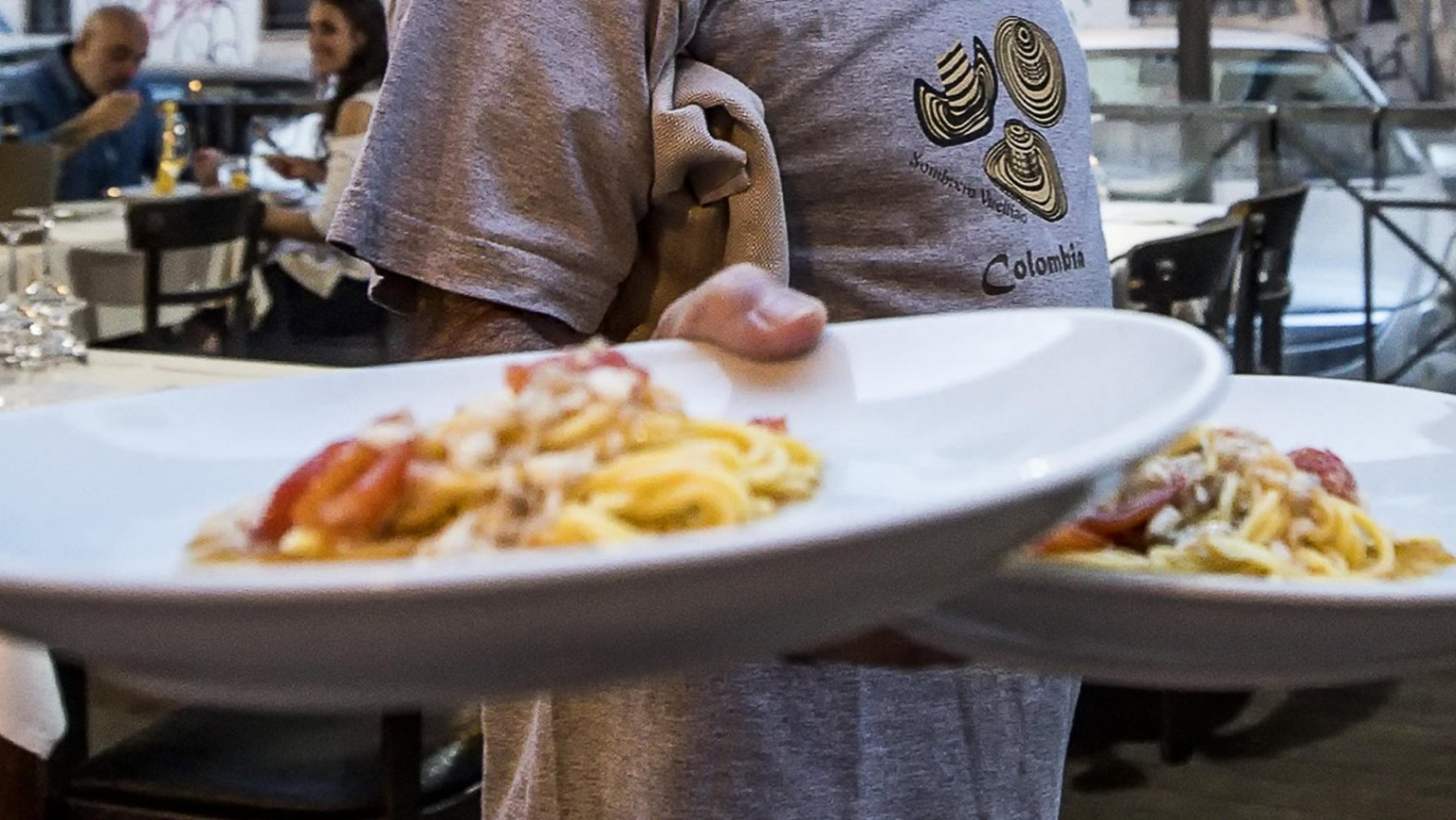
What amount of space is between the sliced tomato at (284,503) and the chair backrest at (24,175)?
2799mm

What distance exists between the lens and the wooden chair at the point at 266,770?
188 centimetres

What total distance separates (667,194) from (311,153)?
449cm

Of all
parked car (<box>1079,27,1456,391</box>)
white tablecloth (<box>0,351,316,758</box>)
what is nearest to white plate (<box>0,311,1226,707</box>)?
white tablecloth (<box>0,351,316,758</box>)

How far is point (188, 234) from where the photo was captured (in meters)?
4.13

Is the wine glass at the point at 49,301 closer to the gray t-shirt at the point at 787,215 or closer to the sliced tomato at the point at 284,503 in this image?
the gray t-shirt at the point at 787,215

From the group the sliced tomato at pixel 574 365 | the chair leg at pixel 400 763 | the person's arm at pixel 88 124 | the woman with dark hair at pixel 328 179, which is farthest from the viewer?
the person's arm at pixel 88 124

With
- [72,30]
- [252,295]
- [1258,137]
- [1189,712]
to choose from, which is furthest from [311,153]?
[1189,712]

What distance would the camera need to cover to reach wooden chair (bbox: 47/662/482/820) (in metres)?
1.88

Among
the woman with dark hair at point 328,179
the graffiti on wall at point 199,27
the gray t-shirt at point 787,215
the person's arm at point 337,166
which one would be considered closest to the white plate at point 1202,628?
the gray t-shirt at point 787,215

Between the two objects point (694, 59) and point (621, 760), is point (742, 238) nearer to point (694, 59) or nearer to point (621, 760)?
point (694, 59)

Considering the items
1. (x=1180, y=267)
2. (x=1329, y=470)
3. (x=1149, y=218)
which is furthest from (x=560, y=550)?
(x=1149, y=218)

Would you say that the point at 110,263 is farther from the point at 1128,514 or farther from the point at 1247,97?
the point at 1128,514

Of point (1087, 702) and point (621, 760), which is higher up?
point (621, 760)

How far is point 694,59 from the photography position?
41.8 inches
